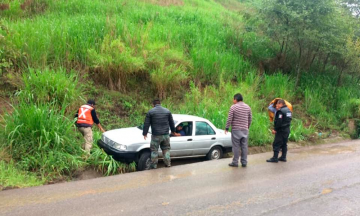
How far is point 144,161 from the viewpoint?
8359 mm

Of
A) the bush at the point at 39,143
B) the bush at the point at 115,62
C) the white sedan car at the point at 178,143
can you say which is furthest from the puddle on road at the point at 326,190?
the bush at the point at 115,62

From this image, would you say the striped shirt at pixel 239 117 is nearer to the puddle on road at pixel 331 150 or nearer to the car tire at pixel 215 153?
the car tire at pixel 215 153

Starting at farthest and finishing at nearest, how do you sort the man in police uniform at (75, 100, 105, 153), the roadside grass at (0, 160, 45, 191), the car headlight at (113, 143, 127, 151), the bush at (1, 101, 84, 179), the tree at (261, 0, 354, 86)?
the tree at (261, 0, 354, 86)
the man in police uniform at (75, 100, 105, 153)
the car headlight at (113, 143, 127, 151)
the bush at (1, 101, 84, 179)
the roadside grass at (0, 160, 45, 191)

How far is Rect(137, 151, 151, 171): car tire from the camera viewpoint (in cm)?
830

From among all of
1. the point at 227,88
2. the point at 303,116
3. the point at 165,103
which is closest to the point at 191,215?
the point at 165,103

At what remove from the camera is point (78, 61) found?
12.5 metres

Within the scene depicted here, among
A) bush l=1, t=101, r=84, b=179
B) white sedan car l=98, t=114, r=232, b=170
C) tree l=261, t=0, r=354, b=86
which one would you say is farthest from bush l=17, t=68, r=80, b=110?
tree l=261, t=0, r=354, b=86

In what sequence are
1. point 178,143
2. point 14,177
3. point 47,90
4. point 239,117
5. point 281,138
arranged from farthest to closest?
point 47,90
point 178,143
point 281,138
point 239,117
point 14,177

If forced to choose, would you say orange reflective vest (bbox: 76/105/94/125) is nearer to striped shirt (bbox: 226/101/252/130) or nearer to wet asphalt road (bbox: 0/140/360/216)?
wet asphalt road (bbox: 0/140/360/216)

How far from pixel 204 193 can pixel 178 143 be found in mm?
3097

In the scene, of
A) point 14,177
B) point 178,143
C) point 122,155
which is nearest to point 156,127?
point 122,155

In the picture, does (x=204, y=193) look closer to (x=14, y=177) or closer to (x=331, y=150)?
(x=14, y=177)

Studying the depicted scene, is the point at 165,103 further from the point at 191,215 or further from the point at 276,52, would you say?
the point at 276,52

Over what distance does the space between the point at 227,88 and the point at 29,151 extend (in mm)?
9569
